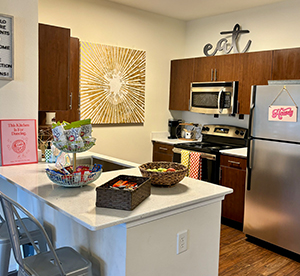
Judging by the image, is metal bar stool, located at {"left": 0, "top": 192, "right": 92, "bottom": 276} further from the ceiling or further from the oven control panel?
the ceiling

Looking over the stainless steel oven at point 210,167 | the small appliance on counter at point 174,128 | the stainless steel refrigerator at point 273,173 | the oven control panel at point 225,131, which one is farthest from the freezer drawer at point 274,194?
the small appliance on counter at point 174,128

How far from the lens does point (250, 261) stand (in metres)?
3.04

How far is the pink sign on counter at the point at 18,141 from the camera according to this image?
8.04 ft

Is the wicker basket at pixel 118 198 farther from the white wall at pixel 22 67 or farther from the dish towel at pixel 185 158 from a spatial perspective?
the dish towel at pixel 185 158

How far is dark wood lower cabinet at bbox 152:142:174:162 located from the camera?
467cm

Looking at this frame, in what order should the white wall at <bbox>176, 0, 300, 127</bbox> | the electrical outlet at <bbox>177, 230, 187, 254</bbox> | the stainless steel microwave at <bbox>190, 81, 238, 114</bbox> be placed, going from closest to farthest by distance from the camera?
1. the electrical outlet at <bbox>177, 230, 187, 254</bbox>
2. the white wall at <bbox>176, 0, 300, 127</bbox>
3. the stainless steel microwave at <bbox>190, 81, 238, 114</bbox>

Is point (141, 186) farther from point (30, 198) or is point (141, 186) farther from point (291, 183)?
point (291, 183)

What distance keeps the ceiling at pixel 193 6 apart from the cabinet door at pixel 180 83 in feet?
2.20

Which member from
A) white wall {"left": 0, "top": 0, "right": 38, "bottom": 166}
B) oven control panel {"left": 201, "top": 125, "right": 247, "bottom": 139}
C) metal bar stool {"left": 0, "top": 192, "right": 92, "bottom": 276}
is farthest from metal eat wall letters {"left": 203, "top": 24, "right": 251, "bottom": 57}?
metal bar stool {"left": 0, "top": 192, "right": 92, "bottom": 276}

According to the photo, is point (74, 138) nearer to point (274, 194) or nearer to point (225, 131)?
point (274, 194)

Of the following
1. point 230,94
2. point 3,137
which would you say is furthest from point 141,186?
point 230,94

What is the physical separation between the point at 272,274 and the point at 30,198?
2.06m

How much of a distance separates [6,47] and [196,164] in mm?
2578

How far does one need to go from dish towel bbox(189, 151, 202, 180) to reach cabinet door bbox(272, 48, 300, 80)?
1270mm
